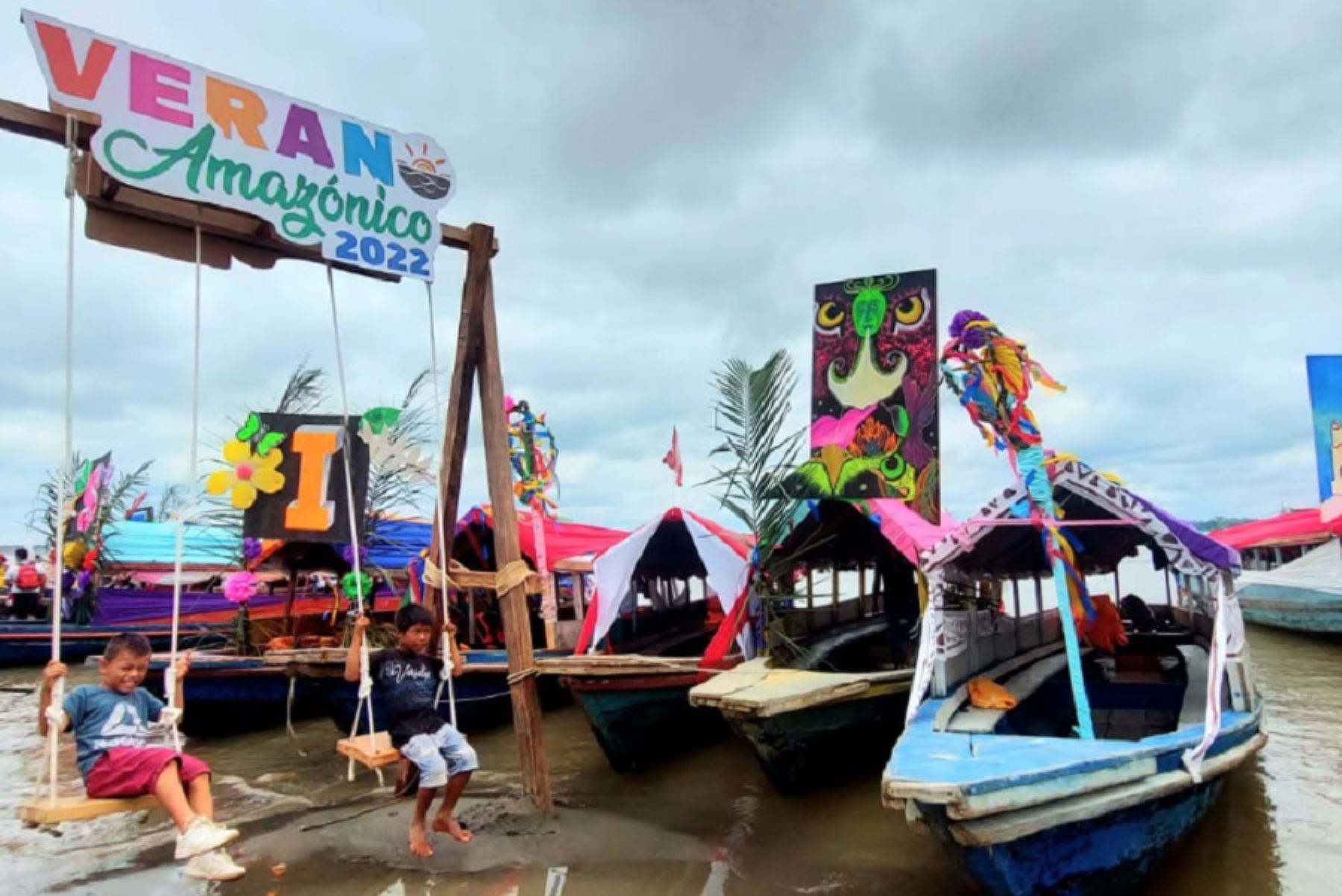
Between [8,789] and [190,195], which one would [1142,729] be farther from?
[8,789]

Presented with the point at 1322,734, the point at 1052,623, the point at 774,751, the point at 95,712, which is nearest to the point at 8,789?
the point at 95,712

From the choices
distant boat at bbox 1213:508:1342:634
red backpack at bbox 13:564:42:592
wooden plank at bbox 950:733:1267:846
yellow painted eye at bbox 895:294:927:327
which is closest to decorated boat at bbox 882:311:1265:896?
wooden plank at bbox 950:733:1267:846

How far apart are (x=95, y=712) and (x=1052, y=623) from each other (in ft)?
35.7

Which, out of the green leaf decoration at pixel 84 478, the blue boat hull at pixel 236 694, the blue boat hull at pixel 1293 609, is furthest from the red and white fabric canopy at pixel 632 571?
the blue boat hull at pixel 1293 609

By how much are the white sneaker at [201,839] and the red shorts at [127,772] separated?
0.36m

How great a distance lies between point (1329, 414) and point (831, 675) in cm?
1346

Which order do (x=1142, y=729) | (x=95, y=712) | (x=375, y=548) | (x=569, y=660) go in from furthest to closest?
(x=375, y=548) → (x=1142, y=729) → (x=569, y=660) → (x=95, y=712)

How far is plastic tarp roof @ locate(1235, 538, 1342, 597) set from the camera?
18641 mm

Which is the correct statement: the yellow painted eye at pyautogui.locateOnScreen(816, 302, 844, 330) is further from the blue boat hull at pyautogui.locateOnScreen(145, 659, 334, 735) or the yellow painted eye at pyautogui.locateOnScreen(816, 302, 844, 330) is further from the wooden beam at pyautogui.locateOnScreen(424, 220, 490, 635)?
the blue boat hull at pyautogui.locateOnScreen(145, 659, 334, 735)

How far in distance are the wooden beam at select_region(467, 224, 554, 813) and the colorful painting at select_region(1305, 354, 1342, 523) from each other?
15475 mm

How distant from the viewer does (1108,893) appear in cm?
507

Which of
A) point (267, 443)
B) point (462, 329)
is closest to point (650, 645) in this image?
point (267, 443)

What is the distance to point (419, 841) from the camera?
5.71 metres

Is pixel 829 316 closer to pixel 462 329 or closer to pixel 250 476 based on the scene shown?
pixel 462 329
